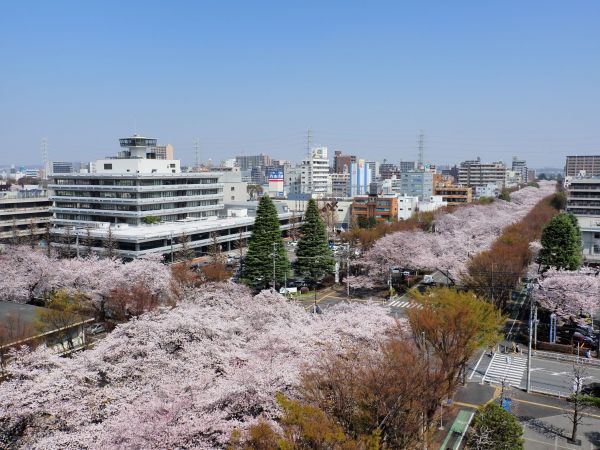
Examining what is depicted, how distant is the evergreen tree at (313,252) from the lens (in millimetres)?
41312

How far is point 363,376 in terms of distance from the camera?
1395 centimetres

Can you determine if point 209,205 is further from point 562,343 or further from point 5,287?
point 562,343

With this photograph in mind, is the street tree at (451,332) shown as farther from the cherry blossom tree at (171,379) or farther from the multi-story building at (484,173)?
the multi-story building at (484,173)

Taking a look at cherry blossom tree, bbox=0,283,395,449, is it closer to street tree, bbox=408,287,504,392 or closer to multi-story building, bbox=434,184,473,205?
street tree, bbox=408,287,504,392

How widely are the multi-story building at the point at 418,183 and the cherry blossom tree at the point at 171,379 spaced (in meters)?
90.2

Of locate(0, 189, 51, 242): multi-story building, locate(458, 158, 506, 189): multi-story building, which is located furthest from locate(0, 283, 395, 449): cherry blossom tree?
locate(458, 158, 506, 189): multi-story building

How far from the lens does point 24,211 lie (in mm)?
62594

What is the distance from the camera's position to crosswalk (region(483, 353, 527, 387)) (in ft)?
77.1

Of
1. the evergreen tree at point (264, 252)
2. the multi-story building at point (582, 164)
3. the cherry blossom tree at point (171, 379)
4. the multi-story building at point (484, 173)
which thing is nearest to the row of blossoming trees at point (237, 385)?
the cherry blossom tree at point (171, 379)

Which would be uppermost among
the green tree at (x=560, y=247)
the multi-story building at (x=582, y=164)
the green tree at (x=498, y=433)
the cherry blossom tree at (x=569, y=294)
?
the multi-story building at (x=582, y=164)

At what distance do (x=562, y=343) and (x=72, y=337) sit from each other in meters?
26.8

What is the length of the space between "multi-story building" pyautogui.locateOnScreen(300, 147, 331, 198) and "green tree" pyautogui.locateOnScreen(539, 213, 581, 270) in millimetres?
92078

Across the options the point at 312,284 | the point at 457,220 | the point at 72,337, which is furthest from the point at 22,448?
the point at 457,220

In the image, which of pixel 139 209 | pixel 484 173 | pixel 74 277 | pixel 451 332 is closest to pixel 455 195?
pixel 484 173
